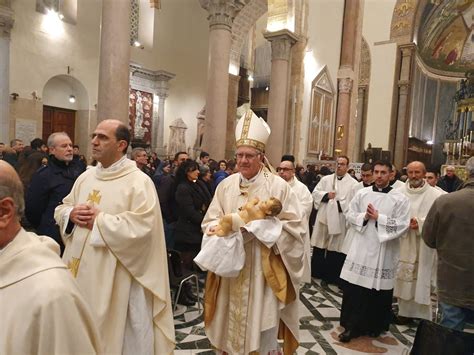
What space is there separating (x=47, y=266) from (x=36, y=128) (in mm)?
13335

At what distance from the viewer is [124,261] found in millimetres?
2426

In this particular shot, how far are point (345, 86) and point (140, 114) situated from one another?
8.76 m

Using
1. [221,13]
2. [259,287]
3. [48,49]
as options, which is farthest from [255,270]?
[48,49]

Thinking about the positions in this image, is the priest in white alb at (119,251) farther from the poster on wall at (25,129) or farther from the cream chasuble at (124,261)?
the poster on wall at (25,129)

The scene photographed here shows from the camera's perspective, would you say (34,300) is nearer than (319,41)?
Yes

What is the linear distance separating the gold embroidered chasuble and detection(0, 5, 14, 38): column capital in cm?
1140

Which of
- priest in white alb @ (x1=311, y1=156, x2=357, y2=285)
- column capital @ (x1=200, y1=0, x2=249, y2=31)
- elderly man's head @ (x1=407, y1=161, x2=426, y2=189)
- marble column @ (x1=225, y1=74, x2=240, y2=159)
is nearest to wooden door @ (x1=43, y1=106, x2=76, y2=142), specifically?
marble column @ (x1=225, y1=74, x2=240, y2=159)

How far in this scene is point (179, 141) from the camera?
1769 cm

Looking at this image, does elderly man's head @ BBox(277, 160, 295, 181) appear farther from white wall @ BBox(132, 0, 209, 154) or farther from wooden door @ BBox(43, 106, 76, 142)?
white wall @ BBox(132, 0, 209, 154)

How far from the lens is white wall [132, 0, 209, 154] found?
17.4 meters

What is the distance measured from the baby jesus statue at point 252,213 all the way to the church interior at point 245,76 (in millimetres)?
1649

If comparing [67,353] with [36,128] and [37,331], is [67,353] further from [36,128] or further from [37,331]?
[36,128]

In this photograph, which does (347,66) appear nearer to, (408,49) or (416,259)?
(408,49)

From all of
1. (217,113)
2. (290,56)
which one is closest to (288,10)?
(290,56)
